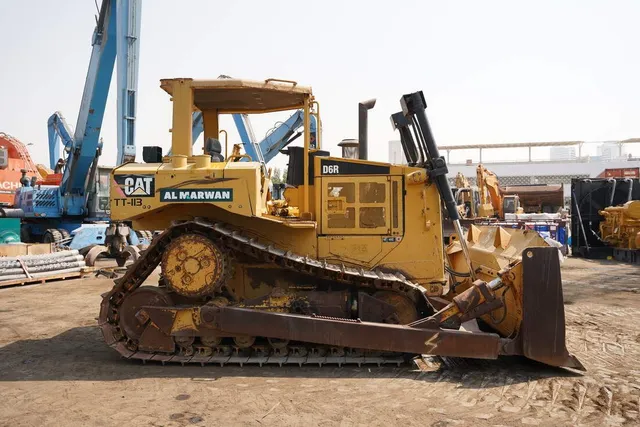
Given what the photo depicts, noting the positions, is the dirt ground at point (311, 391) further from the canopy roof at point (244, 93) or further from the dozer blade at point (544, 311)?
the canopy roof at point (244, 93)

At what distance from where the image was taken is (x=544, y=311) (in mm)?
5461

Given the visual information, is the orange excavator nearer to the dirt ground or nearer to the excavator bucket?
the dirt ground

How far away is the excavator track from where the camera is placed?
5770 millimetres

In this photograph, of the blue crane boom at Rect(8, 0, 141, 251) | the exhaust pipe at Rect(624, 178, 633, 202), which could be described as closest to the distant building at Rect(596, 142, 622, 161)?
the exhaust pipe at Rect(624, 178, 633, 202)

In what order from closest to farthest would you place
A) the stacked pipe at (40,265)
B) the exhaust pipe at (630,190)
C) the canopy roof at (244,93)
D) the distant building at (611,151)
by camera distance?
the canopy roof at (244,93), the stacked pipe at (40,265), the exhaust pipe at (630,190), the distant building at (611,151)

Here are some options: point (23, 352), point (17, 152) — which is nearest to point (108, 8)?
point (17, 152)

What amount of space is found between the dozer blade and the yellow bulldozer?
10 mm

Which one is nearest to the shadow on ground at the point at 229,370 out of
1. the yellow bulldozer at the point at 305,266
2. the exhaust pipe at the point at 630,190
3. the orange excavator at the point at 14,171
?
the yellow bulldozer at the point at 305,266

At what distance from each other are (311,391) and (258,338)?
3.95 ft

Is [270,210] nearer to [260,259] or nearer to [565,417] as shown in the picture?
[260,259]

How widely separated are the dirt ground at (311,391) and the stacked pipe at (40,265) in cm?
623

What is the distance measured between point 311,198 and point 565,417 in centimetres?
345

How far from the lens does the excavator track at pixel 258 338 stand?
577cm

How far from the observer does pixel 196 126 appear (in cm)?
730
